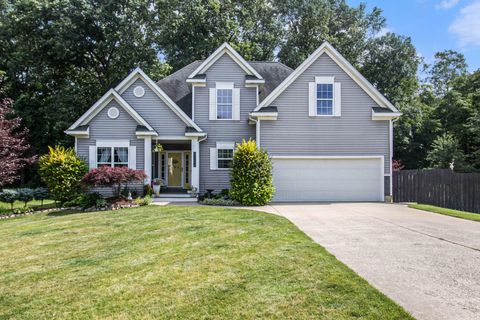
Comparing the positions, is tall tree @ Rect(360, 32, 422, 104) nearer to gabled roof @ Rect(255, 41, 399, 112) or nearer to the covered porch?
gabled roof @ Rect(255, 41, 399, 112)

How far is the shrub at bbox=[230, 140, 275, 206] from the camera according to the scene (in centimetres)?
1481

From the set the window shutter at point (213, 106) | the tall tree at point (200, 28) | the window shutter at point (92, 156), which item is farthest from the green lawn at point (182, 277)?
the tall tree at point (200, 28)

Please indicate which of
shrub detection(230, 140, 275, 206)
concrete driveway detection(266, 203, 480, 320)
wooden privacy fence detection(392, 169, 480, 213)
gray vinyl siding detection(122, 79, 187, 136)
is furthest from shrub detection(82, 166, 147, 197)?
wooden privacy fence detection(392, 169, 480, 213)

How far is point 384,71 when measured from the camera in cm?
2939

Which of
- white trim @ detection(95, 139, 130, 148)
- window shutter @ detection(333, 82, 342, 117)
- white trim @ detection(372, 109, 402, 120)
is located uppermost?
window shutter @ detection(333, 82, 342, 117)

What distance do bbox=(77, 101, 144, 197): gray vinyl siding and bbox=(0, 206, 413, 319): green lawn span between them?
27.4 ft

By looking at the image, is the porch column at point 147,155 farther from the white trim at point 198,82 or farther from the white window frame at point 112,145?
the white trim at point 198,82

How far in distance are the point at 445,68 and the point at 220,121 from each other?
3919 centimetres

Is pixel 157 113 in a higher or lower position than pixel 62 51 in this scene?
lower

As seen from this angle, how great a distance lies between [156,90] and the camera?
1775 cm

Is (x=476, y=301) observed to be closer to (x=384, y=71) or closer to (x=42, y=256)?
(x=42, y=256)

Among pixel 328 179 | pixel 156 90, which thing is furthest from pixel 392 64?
pixel 156 90

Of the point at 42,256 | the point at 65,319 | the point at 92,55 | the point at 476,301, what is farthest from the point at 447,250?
the point at 92,55

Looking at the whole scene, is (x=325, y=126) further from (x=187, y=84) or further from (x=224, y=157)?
(x=187, y=84)
